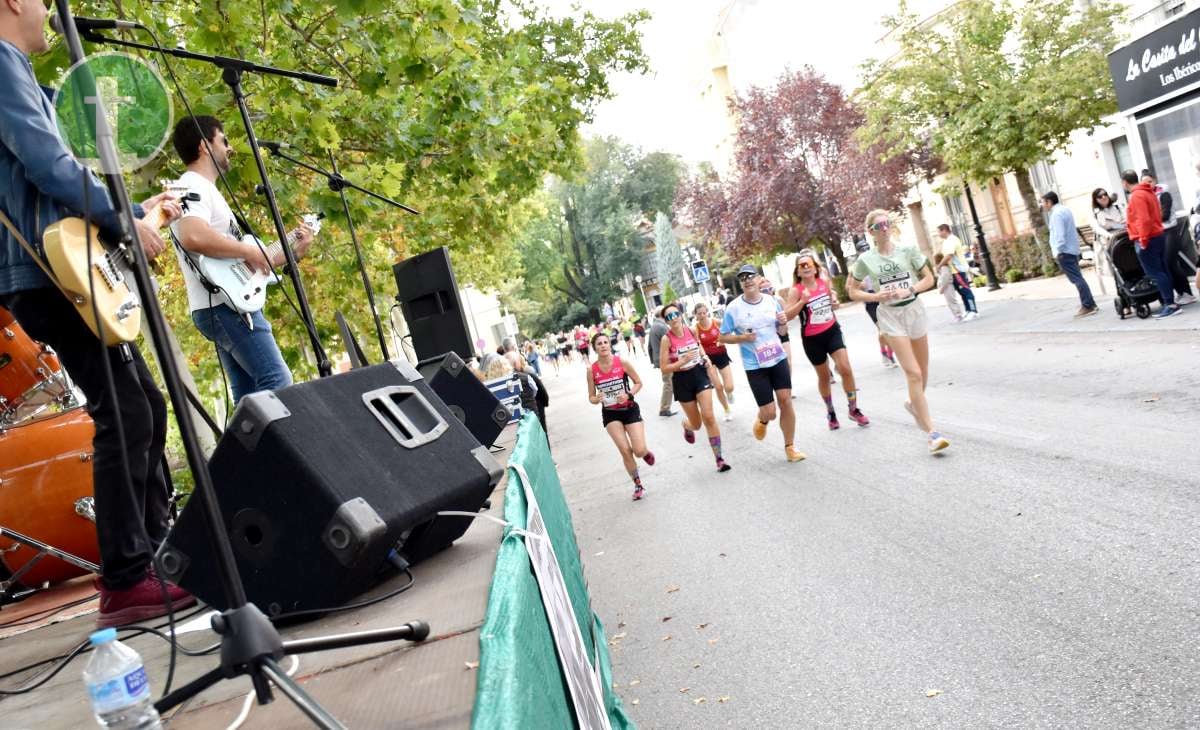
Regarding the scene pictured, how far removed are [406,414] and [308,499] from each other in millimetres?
857

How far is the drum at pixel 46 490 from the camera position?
21.8 ft

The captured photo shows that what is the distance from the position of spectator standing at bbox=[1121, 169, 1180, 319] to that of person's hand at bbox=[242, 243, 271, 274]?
1253 cm

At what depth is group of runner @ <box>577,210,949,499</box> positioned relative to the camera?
10125 millimetres

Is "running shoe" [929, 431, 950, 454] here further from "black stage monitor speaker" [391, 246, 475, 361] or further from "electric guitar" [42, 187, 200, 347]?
"electric guitar" [42, 187, 200, 347]

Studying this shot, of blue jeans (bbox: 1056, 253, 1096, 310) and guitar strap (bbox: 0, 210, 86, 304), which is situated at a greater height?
guitar strap (bbox: 0, 210, 86, 304)

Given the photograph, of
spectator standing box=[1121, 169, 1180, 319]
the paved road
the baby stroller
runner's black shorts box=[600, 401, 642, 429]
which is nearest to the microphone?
the paved road

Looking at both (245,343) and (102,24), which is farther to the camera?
(245,343)

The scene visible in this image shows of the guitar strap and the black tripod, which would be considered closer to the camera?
the black tripod

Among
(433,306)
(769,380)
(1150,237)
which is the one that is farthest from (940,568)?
(1150,237)

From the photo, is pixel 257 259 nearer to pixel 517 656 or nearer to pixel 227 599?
pixel 227 599

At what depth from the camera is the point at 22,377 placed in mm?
7422

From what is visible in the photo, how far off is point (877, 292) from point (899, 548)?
12.2 feet

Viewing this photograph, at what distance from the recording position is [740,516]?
365 inches

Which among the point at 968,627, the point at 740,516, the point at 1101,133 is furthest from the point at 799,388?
the point at 1101,133
